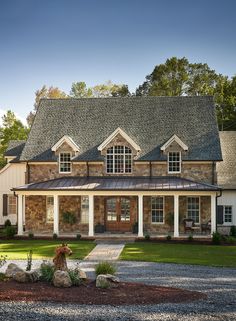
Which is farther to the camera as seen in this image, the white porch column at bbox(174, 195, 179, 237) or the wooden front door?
the wooden front door

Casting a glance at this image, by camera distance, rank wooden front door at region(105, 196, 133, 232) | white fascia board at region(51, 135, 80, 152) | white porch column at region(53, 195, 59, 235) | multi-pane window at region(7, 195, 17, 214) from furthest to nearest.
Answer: multi-pane window at region(7, 195, 17, 214)
white fascia board at region(51, 135, 80, 152)
wooden front door at region(105, 196, 133, 232)
white porch column at region(53, 195, 59, 235)

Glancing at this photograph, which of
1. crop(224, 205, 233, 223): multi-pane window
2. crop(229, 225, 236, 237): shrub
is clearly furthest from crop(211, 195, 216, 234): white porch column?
crop(224, 205, 233, 223): multi-pane window

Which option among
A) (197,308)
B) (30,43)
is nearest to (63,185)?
(30,43)

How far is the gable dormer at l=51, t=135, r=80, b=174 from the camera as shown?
1364 inches

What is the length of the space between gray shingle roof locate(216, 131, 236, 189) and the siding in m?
16.0

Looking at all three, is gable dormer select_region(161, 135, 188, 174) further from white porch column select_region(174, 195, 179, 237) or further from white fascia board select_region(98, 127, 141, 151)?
white porch column select_region(174, 195, 179, 237)

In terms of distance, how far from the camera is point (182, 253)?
25.2 m

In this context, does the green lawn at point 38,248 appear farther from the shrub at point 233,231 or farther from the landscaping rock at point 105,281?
the shrub at point 233,231

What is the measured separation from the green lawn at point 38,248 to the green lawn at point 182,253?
2.36m

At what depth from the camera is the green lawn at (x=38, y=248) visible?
24.1 metres

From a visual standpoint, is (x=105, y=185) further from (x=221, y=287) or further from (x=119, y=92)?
(x=119, y=92)

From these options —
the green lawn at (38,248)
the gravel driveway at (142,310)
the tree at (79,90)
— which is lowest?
the green lawn at (38,248)

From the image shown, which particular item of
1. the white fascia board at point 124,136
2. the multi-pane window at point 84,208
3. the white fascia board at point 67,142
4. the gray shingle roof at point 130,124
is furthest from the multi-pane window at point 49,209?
the white fascia board at point 124,136

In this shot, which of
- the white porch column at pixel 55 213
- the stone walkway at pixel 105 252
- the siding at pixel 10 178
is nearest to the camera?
the stone walkway at pixel 105 252
